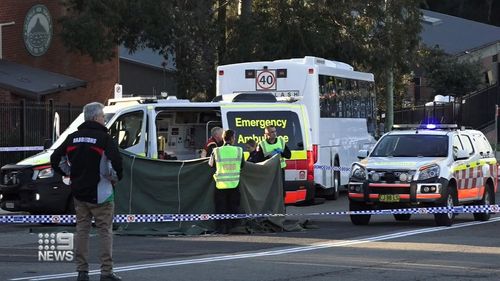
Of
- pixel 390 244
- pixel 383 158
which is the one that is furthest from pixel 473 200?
pixel 390 244

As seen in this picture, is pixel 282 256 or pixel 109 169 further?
pixel 282 256

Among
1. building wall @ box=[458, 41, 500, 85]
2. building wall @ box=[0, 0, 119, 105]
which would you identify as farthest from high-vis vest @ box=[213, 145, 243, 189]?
building wall @ box=[458, 41, 500, 85]

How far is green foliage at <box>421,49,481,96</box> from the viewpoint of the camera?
47094mm

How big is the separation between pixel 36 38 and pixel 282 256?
64.5ft

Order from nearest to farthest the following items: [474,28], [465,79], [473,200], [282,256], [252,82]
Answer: [282,256] < [473,200] < [252,82] < [465,79] < [474,28]

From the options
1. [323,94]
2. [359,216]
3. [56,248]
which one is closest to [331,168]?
[323,94]

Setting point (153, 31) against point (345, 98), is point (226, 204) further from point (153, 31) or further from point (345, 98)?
point (153, 31)

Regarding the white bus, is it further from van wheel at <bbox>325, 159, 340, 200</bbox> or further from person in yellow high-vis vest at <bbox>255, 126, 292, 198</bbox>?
→ person in yellow high-vis vest at <bbox>255, 126, 292, 198</bbox>

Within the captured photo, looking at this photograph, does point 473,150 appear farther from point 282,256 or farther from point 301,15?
point 301,15

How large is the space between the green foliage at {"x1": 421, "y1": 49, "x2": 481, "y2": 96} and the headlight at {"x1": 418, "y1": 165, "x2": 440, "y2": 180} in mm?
31583

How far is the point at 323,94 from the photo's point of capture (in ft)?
72.5

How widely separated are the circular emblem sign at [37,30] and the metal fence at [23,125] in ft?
14.1

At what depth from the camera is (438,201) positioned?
15.6 metres

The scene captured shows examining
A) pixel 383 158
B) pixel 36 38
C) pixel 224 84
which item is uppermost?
pixel 36 38
